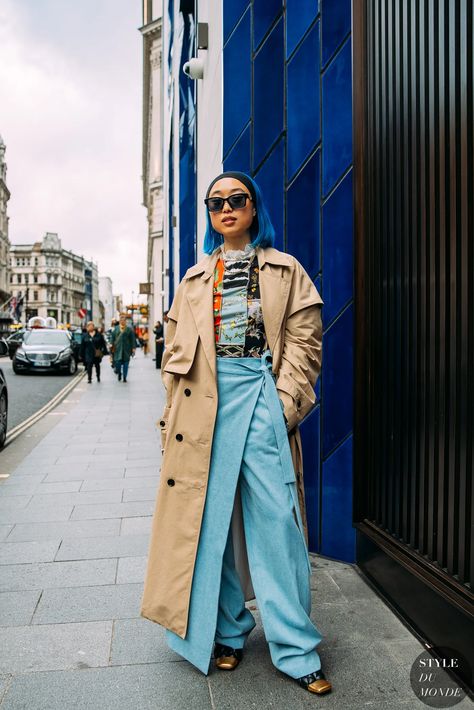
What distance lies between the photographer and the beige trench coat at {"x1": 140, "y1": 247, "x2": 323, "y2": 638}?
2592mm

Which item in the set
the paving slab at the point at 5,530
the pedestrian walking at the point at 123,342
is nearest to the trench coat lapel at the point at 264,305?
the paving slab at the point at 5,530

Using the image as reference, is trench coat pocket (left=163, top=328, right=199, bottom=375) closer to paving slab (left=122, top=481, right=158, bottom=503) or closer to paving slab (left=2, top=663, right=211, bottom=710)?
paving slab (left=2, top=663, right=211, bottom=710)

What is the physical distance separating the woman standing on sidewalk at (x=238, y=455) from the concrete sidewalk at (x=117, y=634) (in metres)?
0.14

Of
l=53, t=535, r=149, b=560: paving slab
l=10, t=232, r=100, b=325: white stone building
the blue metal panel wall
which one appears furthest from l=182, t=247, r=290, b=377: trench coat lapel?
l=10, t=232, r=100, b=325: white stone building

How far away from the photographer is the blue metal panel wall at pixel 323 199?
385cm

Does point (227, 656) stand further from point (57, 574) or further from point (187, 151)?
point (187, 151)

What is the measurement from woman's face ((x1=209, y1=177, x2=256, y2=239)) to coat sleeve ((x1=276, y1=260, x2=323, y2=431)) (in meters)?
0.30

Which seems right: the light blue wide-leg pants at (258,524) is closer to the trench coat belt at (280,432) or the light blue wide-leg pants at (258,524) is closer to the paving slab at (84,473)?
the trench coat belt at (280,432)

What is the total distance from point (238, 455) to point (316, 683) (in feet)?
2.95

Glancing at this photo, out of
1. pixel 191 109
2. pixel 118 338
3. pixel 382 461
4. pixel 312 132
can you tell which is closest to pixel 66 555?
pixel 382 461

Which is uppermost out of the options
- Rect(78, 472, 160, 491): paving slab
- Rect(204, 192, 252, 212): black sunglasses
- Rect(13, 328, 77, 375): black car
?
Rect(204, 192, 252, 212): black sunglasses

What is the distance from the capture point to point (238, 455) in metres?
2.59

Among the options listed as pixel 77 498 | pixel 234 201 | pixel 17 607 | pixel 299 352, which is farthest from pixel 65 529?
pixel 234 201

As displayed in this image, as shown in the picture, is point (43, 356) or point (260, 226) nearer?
point (260, 226)
